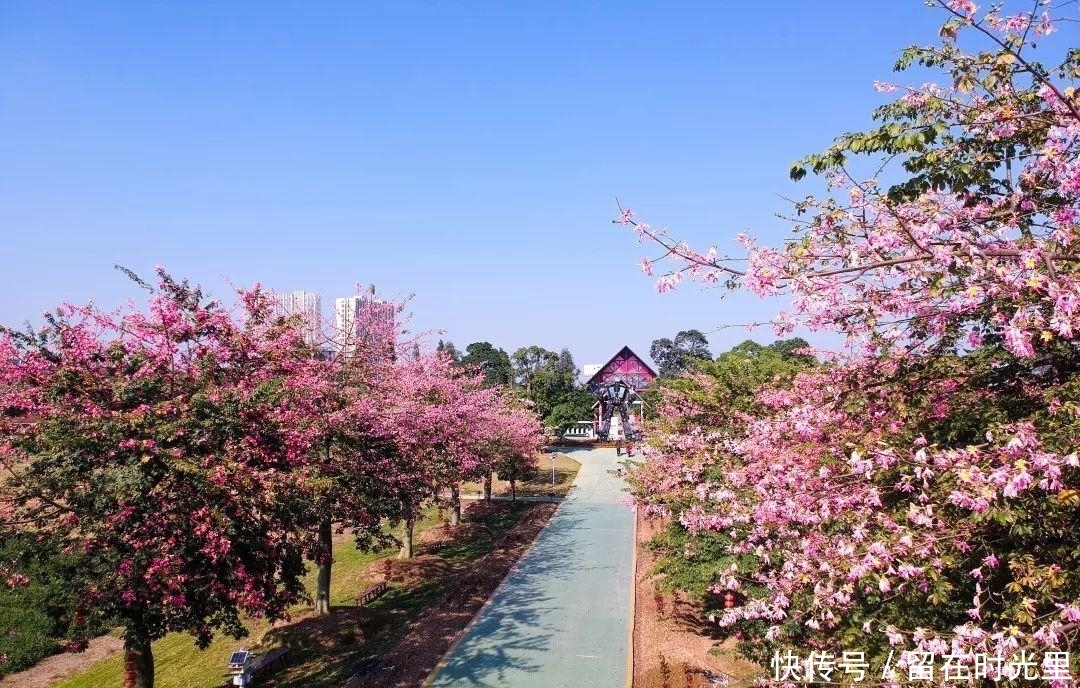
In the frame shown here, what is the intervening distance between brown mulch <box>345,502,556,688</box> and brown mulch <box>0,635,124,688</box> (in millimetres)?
6239

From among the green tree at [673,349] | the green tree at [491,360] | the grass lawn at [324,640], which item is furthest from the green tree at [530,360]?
the grass lawn at [324,640]

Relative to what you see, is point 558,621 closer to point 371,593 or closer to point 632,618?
point 632,618

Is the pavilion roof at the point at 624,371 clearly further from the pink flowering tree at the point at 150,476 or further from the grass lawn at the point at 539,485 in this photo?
the pink flowering tree at the point at 150,476

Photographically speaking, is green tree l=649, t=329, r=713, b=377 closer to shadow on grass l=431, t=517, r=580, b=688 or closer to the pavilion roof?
the pavilion roof

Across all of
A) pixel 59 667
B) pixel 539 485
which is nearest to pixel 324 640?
pixel 59 667

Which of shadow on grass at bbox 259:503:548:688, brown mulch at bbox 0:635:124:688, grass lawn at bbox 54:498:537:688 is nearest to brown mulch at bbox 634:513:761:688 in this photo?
shadow on grass at bbox 259:503:548:688

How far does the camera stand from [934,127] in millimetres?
4652

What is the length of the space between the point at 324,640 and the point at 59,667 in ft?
19.5

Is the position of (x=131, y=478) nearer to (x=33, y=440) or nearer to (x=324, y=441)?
(x=33, y=440)

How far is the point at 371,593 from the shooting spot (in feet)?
51.8

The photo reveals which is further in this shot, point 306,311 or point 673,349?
point 673,349

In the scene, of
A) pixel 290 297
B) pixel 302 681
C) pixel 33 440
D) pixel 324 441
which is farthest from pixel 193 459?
pixel 290 297

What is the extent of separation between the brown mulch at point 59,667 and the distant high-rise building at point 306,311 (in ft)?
23.7

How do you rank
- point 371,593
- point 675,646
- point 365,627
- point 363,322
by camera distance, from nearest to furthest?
1. point 675,646
2. point 365,627
3. point 371,593
4. point 363,322
